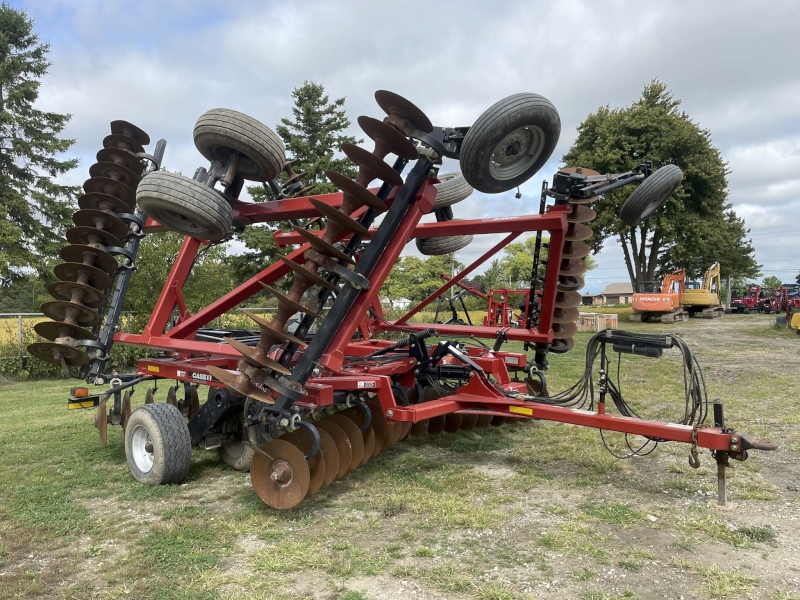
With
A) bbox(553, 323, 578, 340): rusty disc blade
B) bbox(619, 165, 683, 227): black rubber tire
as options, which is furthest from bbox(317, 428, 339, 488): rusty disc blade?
bbox(619, 165, 683, 227): black rubber tire

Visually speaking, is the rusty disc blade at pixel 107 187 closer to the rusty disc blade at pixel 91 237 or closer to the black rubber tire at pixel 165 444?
the rusty disc blade at pixel 91 237

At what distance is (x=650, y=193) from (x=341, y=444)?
3.89m

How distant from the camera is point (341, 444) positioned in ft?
14.6

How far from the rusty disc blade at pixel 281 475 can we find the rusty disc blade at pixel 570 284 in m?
3.93

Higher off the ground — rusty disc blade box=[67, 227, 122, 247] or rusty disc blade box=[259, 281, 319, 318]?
rusty disc blade box=[67, 227, 122, 247]

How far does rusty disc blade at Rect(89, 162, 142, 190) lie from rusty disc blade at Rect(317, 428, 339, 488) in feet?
10.9

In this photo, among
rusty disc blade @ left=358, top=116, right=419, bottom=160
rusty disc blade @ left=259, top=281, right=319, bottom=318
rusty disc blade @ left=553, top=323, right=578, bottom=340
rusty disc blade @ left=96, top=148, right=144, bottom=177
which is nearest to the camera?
rusty disc blade @ left=259, top=281, right=319, bottom=318

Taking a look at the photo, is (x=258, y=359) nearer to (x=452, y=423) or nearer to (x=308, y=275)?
(x=308, y=275)

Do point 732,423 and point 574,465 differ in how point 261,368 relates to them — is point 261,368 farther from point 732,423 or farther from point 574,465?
point 732,423

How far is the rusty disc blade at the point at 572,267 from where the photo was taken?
6.38 meters

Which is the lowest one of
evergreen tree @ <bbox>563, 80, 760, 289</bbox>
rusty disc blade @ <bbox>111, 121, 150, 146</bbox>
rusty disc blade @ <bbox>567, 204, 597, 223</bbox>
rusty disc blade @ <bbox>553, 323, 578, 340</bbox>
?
rusty disc blade @ <bbox>553, 323, 578, 340</bbox>

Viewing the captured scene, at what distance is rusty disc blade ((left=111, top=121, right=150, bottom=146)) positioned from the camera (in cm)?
569

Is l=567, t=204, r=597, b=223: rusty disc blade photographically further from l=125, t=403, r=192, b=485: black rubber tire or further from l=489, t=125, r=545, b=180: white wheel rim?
l=125, t=403, r=192, b=485: black rubber tire

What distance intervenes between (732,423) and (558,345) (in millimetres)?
2172
